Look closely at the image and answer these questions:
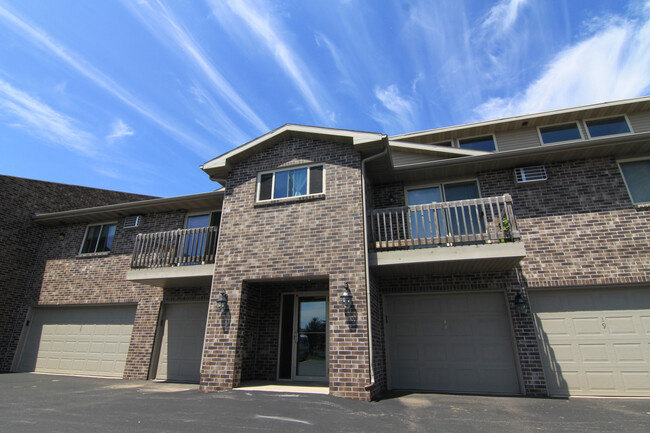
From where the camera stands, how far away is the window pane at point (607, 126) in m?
11.0

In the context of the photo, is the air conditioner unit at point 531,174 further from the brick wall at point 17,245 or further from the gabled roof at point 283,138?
the brick wall at point 17,245

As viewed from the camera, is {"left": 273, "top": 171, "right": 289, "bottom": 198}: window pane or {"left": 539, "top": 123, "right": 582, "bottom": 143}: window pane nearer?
{"left": 273, "top": 171, "right": 289, "bottom": 198}: window pane

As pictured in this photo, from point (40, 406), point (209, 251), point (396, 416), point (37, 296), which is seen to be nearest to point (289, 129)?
point (209, 251)

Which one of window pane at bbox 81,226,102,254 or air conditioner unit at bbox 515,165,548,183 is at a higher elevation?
air conditioner unit at bbox 515,165,548,183

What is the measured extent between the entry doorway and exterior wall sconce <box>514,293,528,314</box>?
4625mm

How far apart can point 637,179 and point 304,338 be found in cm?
929

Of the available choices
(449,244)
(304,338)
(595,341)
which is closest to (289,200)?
(304,338)

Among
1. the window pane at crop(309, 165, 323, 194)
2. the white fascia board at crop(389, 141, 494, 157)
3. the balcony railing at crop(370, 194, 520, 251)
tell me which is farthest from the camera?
the white fascia board at crop(389, 141, 494, 157)

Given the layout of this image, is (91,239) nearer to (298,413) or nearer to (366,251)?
(366,251)

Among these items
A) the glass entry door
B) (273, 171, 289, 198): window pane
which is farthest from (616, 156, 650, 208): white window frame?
(273, 171, 289, 198): window pane

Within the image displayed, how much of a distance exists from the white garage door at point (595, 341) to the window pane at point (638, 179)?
89.3 inches

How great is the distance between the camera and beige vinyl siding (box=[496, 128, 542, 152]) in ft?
37.7

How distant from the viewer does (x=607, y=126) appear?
438 inches

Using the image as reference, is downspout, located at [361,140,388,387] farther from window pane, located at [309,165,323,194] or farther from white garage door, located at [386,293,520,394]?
white garage door, located at [386,293,520,394]
